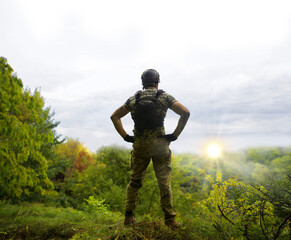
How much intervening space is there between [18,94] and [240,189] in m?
4.39

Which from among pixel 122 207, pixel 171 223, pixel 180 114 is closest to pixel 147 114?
pixel 180 114

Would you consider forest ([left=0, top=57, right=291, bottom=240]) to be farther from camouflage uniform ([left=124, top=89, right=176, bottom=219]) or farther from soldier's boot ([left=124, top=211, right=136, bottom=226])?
camouflage uniform ([left=124, top=89, right=176, bottom=219])

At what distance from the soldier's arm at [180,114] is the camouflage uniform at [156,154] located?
10 centimetres

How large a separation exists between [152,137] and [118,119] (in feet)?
2.35

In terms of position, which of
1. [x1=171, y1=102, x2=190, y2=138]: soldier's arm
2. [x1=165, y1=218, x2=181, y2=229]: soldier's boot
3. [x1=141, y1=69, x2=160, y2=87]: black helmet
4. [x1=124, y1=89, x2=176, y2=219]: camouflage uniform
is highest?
[x1=141, y1=69, x2=160, y2=87]: black helmet

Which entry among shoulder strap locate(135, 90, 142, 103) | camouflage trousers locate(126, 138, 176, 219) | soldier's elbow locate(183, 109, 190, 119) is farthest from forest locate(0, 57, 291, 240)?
shoulder strap locate(135, 90, 142, 103)

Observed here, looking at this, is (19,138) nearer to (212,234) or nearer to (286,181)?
(212,234)

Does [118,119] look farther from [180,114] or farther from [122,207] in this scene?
[122,207]

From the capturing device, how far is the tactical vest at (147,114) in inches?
115

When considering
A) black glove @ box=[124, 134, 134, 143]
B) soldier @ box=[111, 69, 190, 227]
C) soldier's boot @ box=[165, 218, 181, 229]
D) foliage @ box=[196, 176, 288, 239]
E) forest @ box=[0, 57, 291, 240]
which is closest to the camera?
foliage @ box=[196, 176, 288, 239]

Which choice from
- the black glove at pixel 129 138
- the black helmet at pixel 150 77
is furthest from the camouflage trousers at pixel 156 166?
the black helmet at pixel 150 77

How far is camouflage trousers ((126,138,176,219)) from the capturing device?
290 centimetres

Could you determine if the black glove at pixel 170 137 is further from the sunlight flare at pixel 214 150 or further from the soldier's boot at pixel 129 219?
the sunlight flare at pixel 214 150

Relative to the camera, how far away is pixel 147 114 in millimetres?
2934
